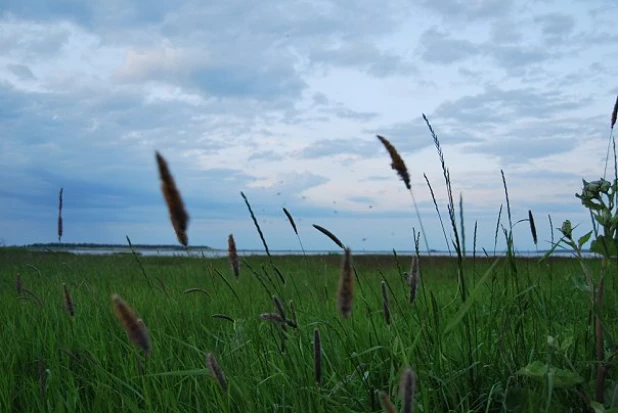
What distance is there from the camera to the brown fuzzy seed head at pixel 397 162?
1.48m

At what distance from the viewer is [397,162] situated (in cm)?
149

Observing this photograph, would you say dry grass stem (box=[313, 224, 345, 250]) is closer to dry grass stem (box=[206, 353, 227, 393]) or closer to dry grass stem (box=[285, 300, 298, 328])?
dry grass stem (box=[285, 300, 298, 328])

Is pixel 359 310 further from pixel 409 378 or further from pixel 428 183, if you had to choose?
pixel 409 378

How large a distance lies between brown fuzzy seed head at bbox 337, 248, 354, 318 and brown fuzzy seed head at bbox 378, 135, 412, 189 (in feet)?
1.45

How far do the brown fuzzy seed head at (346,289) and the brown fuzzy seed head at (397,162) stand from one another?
0.44 meters

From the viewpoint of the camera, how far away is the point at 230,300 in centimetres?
564

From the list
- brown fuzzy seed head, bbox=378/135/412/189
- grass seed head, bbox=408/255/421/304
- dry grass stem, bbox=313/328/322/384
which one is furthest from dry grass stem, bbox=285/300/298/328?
brown fuzzy seed head, bbox=378/135/412/189

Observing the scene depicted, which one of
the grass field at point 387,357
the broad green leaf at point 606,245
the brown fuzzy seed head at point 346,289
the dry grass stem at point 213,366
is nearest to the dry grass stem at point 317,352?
the grass field at point 387,357

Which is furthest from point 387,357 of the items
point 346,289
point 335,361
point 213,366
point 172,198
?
point 172,198

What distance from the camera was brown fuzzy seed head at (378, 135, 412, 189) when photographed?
1484 millimetres

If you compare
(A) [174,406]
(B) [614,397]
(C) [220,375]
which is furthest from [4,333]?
(B) [614,397]

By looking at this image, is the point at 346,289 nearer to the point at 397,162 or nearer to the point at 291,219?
the point at 397,162

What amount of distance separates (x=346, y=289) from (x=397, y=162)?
469 mm

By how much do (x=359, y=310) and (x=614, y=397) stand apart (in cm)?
271
